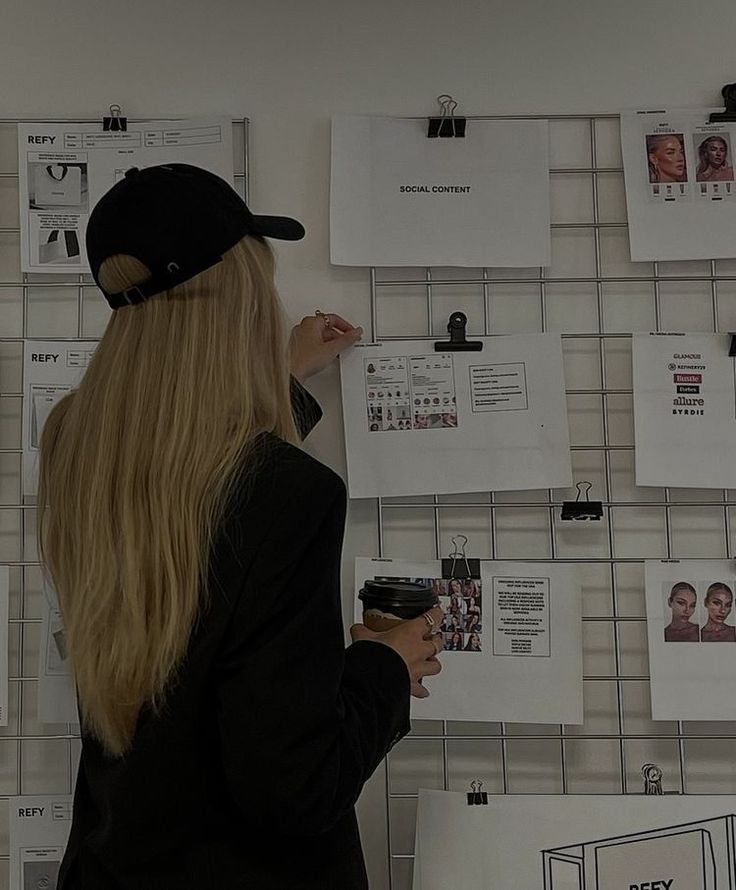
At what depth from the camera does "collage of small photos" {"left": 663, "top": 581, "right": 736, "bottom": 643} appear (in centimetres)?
146

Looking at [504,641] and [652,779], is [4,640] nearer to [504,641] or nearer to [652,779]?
[504,641]

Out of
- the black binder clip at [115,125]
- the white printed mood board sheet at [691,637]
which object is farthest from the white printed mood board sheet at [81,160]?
the white printed mood board sheet at [691,637]

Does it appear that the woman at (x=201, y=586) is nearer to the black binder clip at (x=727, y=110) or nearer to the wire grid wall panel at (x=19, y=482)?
the wire grid wall panel at (x=19, y=482)

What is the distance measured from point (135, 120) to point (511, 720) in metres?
0.97

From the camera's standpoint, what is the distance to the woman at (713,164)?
1.52m

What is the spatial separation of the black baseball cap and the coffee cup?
0.43 metres

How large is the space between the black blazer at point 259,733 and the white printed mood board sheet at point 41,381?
0.55m

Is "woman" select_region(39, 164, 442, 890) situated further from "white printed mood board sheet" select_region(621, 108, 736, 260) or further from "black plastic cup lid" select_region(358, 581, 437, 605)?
"white printed mood board sheet" select_region(621, 108, 736, 260)

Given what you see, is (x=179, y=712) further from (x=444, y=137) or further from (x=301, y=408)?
(x=444, y=137)

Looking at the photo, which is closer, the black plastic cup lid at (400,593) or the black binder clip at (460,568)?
the black plastic cup lid at (400,593)

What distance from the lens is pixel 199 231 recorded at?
1060mm

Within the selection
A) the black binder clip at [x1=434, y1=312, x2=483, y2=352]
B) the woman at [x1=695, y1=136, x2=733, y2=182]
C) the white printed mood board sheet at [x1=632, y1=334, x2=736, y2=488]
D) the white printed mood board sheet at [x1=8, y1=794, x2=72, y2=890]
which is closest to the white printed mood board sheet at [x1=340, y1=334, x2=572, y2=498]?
the black binder clip at [x1=434, y1=312, x2=483, y2=352]

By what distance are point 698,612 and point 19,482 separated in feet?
3.09

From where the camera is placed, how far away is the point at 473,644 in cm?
146
